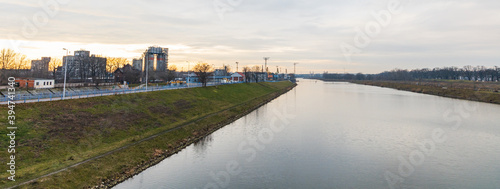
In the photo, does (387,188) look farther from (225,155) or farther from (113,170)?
(113,170)

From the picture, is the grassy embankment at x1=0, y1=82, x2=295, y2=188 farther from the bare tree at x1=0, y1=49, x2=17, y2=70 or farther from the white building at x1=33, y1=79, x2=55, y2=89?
the bare tree at x1=0, y1=49, x2=17, y2=70

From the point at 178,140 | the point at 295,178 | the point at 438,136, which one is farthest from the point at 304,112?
the point at 295,178

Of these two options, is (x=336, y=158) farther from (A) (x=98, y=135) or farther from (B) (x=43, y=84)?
(B) (x=43, y=84)

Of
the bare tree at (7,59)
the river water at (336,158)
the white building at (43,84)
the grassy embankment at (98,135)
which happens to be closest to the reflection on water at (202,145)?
the river water at (336,158)

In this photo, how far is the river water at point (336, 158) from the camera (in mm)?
22531

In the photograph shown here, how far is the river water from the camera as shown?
2253 centimetres

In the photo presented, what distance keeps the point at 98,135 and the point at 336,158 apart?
2320 centimetres

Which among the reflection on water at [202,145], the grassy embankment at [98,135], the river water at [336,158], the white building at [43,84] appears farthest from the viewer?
the white building at [43,84]

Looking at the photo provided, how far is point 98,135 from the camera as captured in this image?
28016mm

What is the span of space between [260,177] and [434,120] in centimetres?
4171

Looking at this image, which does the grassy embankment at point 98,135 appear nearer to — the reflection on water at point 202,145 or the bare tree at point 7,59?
the reflection on water at point 202,145

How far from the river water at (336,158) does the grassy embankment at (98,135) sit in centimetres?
192

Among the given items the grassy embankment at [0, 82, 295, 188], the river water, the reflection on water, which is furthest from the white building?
the reflection on water

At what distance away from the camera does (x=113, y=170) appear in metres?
22.5
